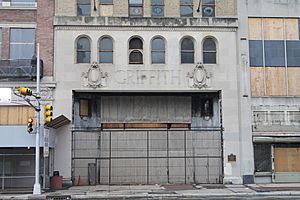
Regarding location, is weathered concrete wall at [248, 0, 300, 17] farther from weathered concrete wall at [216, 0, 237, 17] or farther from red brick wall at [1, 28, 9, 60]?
red brick wall at [1, 28, 9, 60]

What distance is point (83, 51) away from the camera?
30.1 m

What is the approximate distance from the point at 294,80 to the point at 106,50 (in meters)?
13.5

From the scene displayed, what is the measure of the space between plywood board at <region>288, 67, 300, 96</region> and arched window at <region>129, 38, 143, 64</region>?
10680mm

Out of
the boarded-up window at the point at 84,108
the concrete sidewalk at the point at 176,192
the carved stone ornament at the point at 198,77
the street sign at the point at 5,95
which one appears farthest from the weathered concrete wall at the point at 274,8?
the street sign at the point at 5,95

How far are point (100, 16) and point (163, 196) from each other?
1371cm

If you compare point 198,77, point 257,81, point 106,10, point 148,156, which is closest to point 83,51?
point 106,10

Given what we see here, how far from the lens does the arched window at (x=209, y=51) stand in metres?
30.6

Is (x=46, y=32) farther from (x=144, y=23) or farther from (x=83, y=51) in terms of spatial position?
(x=144, y=23)

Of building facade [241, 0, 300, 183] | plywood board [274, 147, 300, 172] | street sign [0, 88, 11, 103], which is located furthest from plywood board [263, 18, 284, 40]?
street sign [0, 88, 11, 103]

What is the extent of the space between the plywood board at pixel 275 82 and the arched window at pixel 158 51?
757cm

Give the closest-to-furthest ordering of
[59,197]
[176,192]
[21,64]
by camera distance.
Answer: [59,197], [176,192], [21,64]

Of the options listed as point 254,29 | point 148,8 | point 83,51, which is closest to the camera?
point 83,51

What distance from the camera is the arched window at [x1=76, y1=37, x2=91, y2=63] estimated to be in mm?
30062

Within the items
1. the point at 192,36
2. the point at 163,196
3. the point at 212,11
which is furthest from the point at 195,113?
the point at 163,196
